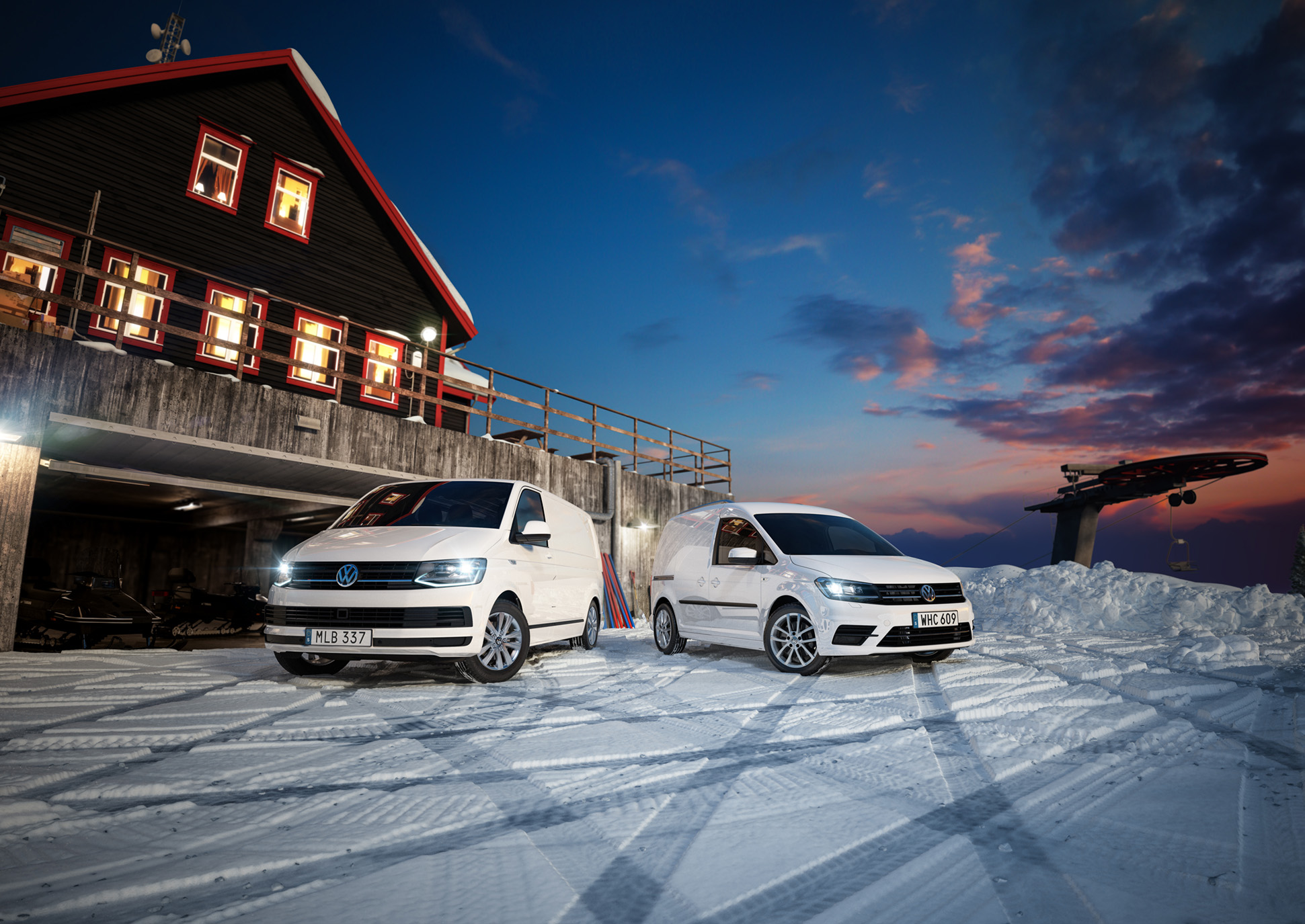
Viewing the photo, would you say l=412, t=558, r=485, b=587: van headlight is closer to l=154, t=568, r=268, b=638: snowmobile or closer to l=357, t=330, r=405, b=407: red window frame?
l=154, t=568, r=268, b=638: snowmobile

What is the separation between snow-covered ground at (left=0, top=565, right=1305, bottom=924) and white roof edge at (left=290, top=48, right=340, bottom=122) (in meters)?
15.4

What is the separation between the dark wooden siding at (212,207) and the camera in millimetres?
12867

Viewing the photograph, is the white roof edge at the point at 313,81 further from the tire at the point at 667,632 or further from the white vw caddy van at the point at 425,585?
the tire at the point at 667,632

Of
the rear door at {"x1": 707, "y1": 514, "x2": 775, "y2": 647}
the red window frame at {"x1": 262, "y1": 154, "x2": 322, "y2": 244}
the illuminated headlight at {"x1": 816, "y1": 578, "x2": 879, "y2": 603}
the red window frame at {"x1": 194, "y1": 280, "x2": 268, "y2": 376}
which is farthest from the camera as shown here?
the red window frame at {"x1": 262, "y1": 154, "x2": 322, "y2": 244}

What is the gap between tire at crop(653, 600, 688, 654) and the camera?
867 cm

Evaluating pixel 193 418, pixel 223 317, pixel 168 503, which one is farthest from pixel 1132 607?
pixel 168 503

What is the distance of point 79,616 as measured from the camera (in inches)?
395

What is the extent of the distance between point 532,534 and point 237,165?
46.1ft

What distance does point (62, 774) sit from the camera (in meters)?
3.24

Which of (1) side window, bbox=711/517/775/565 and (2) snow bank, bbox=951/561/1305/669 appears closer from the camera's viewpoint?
(1) side window, bbox=711/517/775/565

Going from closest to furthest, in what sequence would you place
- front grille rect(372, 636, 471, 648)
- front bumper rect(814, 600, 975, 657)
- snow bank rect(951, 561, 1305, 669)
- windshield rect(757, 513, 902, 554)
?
1. front grille rect(372, 636, 471, 648)
2. front bumper rect(814, 600, 975, 657)
3. windshield rect(757, 513, 902, 554)
4. snow bank rect(951, 561, 1305, 669)

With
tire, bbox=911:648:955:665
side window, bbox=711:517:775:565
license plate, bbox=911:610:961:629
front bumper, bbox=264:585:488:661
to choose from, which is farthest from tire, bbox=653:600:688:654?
front bumper, bbox=264:585:488:661

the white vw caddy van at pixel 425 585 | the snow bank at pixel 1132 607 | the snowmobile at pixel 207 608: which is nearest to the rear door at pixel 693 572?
the white vw caddy van at pixel 425 585

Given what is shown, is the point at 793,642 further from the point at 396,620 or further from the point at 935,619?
the point at 396,620
